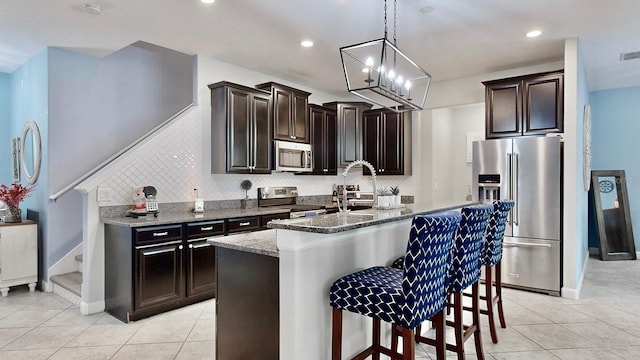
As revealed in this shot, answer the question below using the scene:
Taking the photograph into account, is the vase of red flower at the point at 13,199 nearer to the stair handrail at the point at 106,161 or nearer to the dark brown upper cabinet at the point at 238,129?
the stair handrail at the point at 106,161

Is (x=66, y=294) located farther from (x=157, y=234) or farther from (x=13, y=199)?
(x=157, y=234)

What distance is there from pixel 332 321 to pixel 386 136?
443cm

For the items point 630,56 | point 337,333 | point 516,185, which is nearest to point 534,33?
point 516,185

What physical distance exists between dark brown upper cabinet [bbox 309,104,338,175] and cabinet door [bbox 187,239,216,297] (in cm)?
232

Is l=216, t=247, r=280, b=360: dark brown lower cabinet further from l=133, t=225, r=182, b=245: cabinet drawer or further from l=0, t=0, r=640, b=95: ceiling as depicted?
l=0, t=0, r=640, b=95: ceiling

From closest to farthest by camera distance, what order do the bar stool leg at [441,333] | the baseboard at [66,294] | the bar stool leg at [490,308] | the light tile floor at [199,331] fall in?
the bar stool leg at [441,333], the light tile floor at [199,331], the bar stool leg at [490,308], the baseboard at [66,294]

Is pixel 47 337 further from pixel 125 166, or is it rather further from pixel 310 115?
pixel 310 115

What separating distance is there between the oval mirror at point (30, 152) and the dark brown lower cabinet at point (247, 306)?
3497mm

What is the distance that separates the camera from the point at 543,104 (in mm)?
4305

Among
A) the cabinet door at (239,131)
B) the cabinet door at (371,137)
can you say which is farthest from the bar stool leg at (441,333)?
the cabinet door at (371,137)

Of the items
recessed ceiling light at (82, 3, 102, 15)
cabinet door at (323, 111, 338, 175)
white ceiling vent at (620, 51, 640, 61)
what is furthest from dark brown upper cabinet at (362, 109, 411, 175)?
recessed ceiling light at (82, 3, 102, 15)

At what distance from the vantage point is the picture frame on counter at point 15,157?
16.2 ft

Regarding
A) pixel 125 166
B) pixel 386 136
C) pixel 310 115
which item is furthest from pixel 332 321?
pixel 386 136

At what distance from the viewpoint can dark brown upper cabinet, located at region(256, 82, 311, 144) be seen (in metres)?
4.83
